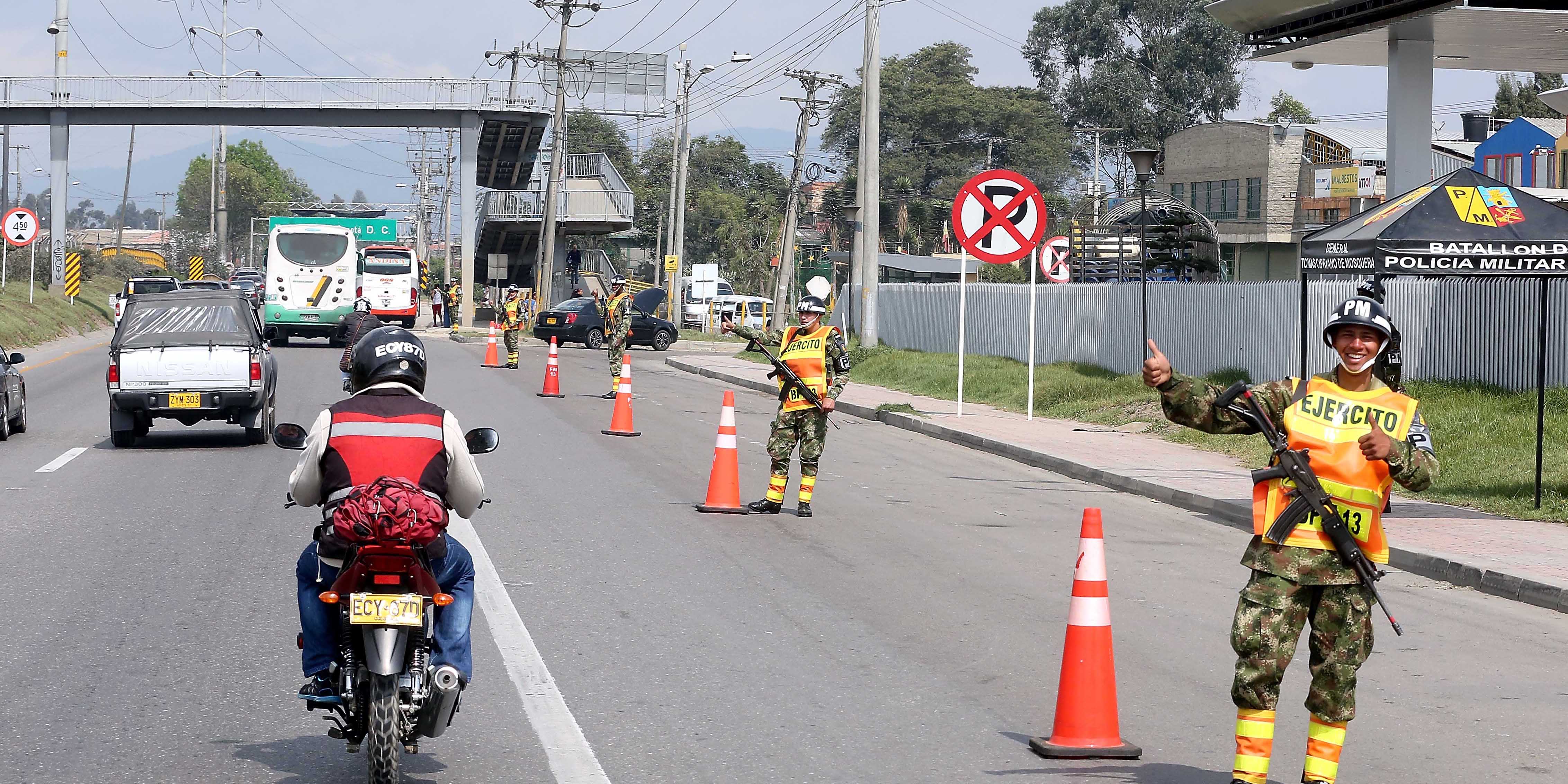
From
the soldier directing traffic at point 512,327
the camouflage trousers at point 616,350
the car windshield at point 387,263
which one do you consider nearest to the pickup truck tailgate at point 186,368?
the camouflage trousers at point 616,350

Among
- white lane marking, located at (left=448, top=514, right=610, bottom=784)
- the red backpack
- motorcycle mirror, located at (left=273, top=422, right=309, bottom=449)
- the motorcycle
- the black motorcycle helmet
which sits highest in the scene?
the black motorcycle helmet

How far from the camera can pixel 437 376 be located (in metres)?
28.8

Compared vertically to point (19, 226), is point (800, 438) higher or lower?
lower

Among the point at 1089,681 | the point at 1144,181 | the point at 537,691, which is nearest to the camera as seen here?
the point at 1089,681

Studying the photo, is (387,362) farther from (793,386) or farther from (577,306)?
(577,306)

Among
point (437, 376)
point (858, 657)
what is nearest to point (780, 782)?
point (858, 657)

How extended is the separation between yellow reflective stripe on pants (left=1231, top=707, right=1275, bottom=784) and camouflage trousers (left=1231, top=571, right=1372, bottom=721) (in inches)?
1.3

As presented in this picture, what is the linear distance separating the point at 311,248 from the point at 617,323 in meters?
20.0

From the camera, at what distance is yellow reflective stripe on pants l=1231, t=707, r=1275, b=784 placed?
5.10 m

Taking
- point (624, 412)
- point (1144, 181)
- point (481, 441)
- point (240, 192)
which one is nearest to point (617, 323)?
point (624, 412)

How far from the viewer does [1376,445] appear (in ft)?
16.2

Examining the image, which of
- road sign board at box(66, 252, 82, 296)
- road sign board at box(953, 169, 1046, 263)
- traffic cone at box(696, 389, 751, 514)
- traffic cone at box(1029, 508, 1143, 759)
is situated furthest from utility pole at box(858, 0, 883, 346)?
road sign board at box(66, 252, 82, 296)

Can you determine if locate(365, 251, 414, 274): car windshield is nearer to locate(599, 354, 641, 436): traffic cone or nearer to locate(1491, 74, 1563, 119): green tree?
locate(599, 354, 641, 436): traffic cone

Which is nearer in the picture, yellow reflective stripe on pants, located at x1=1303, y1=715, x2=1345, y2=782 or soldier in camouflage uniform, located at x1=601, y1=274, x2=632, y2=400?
yellow reflective stripe on pants, located at x1=1303, y1=715, x2=1345, y2=782
